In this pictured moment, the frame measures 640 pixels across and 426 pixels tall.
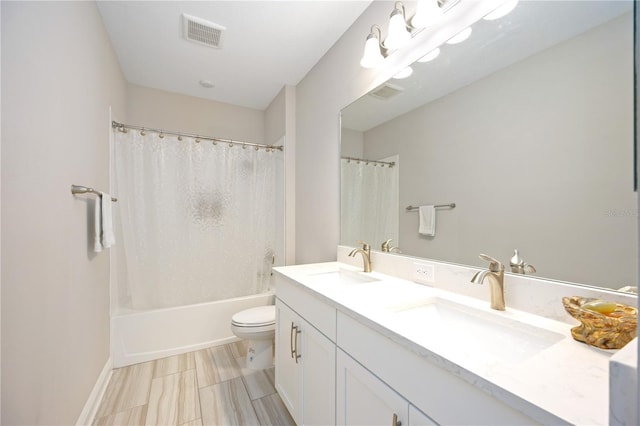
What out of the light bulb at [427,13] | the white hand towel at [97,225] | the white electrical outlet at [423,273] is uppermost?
the light bulb at [427,13]

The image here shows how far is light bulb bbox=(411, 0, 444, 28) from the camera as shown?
46.4 inches

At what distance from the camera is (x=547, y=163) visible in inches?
34.2

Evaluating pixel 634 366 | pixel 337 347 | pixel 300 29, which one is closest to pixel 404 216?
pixel 337 347

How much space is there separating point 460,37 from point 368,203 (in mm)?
948

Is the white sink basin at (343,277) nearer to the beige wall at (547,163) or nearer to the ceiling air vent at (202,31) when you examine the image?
the beige wall at (547,163)

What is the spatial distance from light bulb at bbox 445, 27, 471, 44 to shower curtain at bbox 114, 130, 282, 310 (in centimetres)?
194

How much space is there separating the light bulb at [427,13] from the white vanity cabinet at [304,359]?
1344 millimetres

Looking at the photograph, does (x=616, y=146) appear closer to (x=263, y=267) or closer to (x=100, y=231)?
(x=100, y=231)

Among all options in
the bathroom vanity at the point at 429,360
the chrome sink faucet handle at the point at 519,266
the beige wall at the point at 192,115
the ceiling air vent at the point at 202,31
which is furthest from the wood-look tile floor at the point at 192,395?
the ceiling air vent at the point at 202,31

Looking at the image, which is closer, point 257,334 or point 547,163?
point 547,163

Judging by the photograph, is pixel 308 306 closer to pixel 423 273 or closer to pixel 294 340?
pixel 294 340

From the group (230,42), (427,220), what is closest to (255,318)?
(427,220)

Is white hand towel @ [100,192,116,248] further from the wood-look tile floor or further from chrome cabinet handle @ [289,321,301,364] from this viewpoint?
chrome cabinet handle @ [289,321,301,364]

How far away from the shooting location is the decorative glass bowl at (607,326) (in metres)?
0.61
